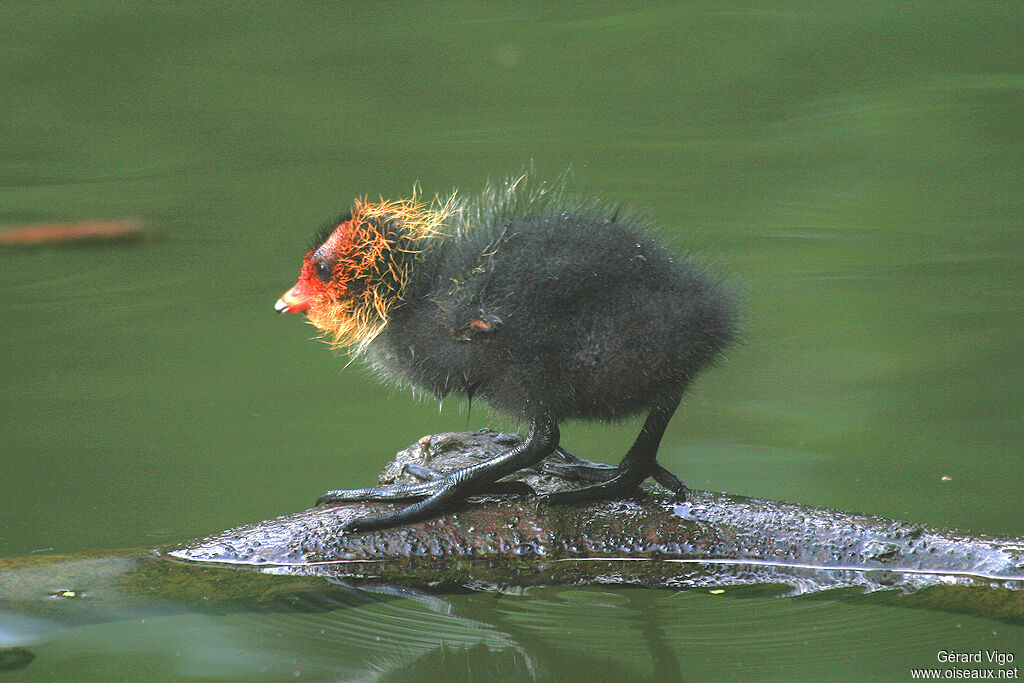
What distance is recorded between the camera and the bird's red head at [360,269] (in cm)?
365

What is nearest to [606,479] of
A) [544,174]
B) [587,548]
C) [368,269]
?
[587,548]

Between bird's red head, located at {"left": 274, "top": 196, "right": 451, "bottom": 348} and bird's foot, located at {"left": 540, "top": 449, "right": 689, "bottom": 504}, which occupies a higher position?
bird's red head, located at {"left": 274, "top": 196, "right": 451, "bottom": 348}

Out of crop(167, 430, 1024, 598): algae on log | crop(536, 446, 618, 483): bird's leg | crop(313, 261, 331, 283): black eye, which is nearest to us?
crop(167, 430, 1024, 598): algae on log

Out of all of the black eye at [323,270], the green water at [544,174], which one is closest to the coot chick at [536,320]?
the black eye at [323,270]

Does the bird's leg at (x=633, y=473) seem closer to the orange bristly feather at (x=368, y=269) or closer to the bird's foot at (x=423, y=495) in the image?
Answer: the bird's foot at (x=423, y=495)

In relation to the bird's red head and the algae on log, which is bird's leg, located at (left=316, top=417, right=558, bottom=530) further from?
the bird's red head

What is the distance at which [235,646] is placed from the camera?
3229 millimetres

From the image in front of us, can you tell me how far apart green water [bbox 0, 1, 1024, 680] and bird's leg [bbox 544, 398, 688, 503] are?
0.28 m

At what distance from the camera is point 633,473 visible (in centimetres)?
349

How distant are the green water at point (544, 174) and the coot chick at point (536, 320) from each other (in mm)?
290

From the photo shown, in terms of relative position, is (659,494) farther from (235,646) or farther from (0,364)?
(0,364)

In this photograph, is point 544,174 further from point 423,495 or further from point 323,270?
point 423,495

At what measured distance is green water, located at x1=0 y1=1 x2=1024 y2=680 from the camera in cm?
336

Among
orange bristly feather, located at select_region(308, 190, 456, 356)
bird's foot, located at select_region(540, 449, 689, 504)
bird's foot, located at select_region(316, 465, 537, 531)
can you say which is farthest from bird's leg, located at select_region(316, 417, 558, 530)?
orange bristly feather, located at select_region(308, 190, 456, 356)
